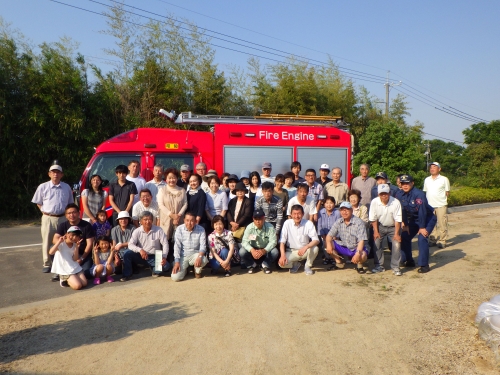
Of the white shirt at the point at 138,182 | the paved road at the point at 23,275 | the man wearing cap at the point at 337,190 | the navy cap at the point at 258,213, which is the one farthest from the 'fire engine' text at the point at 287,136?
the paved road at the point at 23,275

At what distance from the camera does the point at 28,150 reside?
44.9 ft

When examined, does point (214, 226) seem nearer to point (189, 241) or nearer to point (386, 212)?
point (189, 241)

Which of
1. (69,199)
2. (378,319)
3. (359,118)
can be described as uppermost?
(359,118)

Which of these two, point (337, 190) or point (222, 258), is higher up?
point (337, 190)

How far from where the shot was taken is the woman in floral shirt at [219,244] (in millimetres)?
7211

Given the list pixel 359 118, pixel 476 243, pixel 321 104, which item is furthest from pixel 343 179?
pixel 359 118

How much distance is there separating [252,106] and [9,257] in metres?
13.2

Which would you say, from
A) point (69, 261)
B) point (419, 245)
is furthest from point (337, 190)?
point (69, 261)

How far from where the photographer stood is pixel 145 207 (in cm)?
750

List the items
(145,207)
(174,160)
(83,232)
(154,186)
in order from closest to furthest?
(83,232) < (145,207) < (154,186) < (174,160)

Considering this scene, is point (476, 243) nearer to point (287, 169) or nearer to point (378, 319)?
point (287, 169)

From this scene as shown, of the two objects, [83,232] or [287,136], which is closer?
[83,232]

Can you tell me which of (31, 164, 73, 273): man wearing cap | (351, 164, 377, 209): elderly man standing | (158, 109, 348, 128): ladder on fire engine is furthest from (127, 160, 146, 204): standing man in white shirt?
(351, 164, 377, 209): elderly man standing

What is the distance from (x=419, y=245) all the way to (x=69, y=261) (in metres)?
5.53
